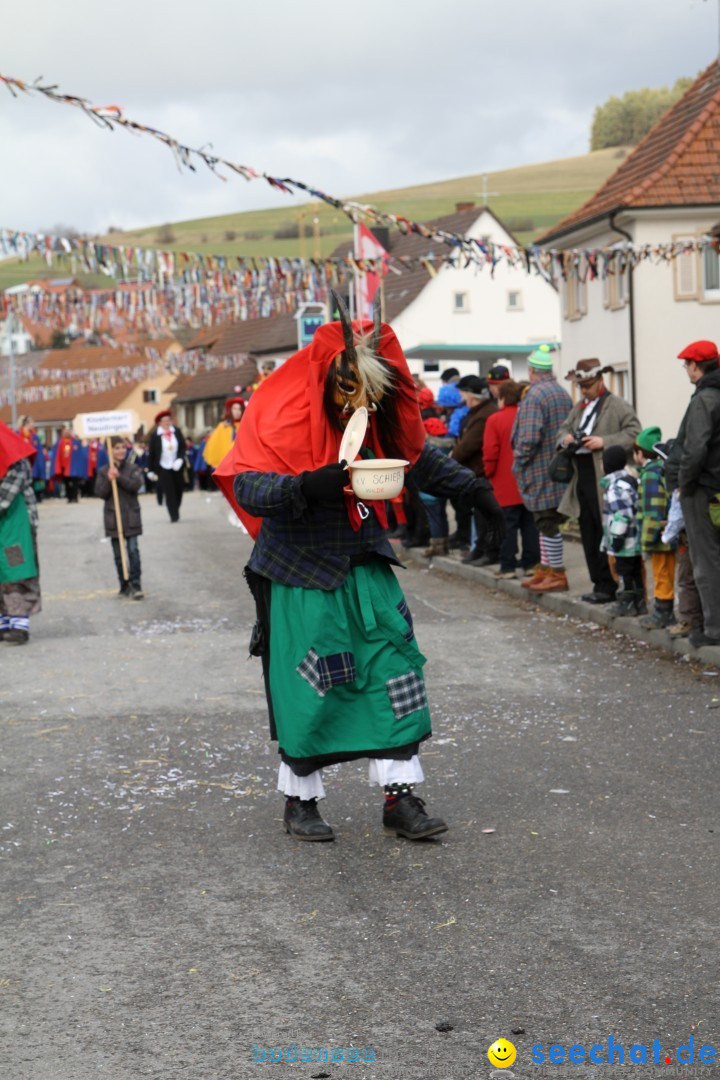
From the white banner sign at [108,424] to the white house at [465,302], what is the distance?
4185cm

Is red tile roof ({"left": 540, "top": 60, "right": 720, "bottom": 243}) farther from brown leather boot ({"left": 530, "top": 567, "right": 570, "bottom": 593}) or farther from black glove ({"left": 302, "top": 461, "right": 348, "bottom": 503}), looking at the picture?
black glove ({"left": 302, "top": 461, "right": 348, "bottom": 503})

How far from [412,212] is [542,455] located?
93.8m

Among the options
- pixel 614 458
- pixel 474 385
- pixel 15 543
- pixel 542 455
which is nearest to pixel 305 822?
pixel 614 458

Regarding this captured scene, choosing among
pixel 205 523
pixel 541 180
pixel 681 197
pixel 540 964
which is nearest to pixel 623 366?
pixel 681 197

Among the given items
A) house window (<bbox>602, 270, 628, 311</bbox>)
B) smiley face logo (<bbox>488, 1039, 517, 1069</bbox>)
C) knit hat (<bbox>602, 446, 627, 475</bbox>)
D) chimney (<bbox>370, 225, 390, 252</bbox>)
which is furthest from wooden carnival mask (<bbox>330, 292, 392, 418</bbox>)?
chimney (<bbox>370, 225, 390, 252</bbox>)

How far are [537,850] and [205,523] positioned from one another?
72.4 ft

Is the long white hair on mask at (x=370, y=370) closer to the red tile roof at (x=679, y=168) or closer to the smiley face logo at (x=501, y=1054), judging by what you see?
the smiley face logo at (x=501, y=1054)

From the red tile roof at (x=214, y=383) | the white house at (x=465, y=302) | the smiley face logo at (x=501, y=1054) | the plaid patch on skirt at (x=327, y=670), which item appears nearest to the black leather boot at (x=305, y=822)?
the plaid patch on skirt at (x=327, y=670)

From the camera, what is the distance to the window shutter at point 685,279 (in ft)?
106

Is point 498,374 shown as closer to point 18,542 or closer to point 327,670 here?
point 18,542

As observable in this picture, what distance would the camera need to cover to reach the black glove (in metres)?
5.68

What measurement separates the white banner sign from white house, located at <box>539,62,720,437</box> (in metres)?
17.5

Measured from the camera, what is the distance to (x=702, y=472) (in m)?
9.82

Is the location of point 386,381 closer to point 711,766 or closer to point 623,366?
point 711,766
